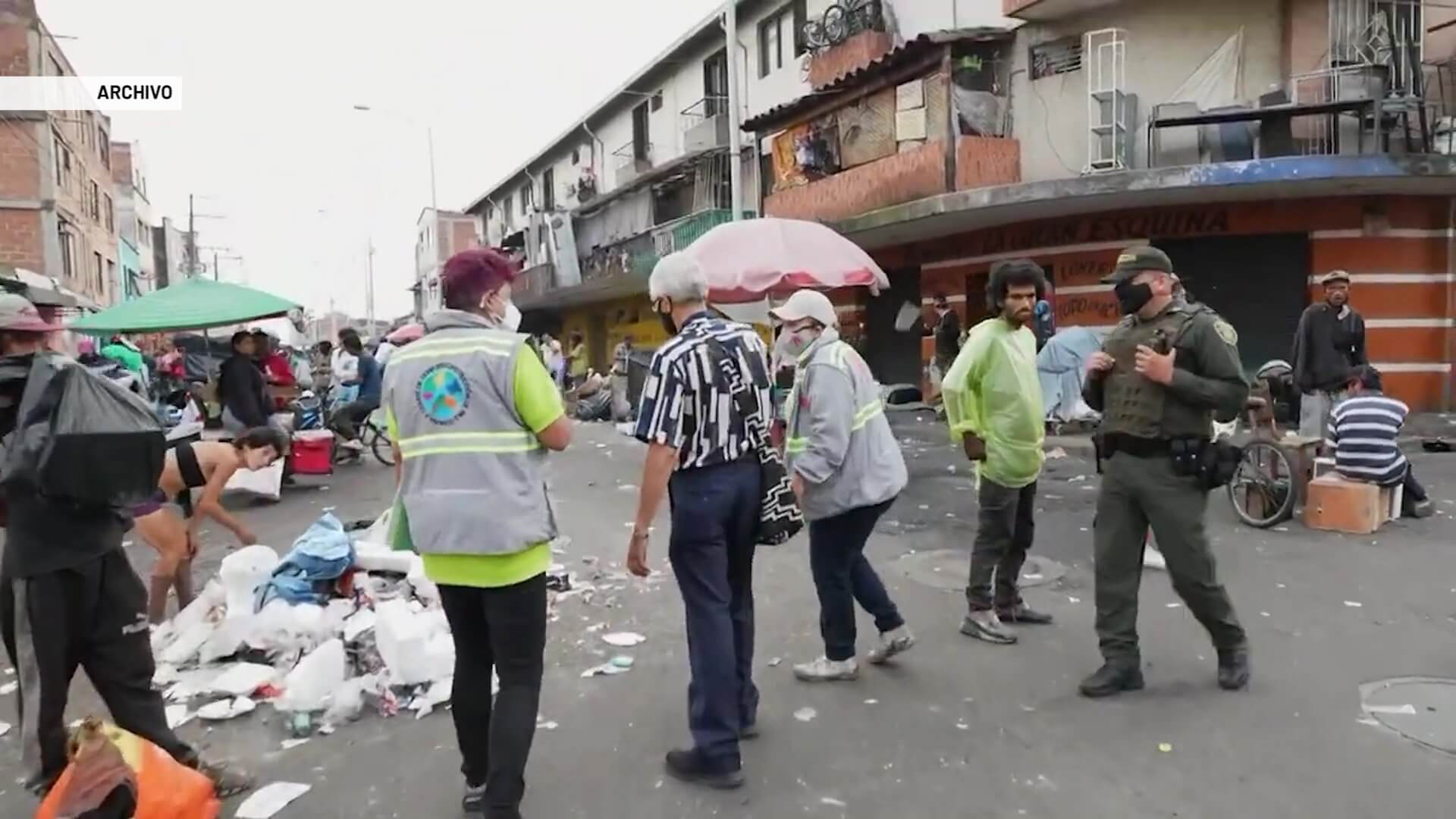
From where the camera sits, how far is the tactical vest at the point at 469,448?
2965 millimetres

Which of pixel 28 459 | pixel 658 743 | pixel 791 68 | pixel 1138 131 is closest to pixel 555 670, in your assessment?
pixel 658 743

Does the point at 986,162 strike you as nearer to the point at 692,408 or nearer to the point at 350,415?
the point at 350,415

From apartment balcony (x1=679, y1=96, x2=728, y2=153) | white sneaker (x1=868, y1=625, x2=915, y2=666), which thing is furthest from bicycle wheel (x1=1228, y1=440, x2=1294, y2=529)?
apartment balcony (x1=679, y1=96, x2=728, y2=153)

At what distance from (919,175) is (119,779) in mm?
14848

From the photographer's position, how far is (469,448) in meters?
2.99

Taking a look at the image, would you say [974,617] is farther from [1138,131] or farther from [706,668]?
[1138,131]

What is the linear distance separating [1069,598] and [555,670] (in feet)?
9.48

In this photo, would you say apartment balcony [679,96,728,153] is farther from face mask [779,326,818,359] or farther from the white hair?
the white hair

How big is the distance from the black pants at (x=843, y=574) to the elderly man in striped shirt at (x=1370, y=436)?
Answer: 14.8ft

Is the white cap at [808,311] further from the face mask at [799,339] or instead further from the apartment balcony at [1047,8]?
the apartment balcony at [1047,8]

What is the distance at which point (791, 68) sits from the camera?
22250 millimetres

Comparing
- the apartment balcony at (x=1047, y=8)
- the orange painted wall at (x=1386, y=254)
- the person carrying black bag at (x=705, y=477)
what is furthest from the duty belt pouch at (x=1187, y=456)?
the apartment balcony at (x=1047, y=8)

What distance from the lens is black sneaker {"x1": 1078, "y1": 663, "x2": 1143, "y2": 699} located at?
163 inches

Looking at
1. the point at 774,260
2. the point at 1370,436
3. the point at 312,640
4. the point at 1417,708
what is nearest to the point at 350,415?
the point at 774,260
